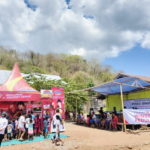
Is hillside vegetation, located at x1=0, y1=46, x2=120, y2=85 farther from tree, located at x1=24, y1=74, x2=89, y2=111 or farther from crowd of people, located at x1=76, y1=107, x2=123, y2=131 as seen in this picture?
crowd of people, located at x1=76, y1=107, x2=123, y2=131

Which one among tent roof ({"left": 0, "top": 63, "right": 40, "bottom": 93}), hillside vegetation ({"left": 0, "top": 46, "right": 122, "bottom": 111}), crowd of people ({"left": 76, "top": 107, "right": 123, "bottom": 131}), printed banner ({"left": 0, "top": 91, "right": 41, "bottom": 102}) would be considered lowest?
crowd of people ({"left": 76, "top": 107, "right": 123, "bottom": 131})

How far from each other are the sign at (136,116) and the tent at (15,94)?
225 inches

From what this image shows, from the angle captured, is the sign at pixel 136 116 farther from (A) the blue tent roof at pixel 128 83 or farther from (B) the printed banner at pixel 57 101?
(B) the printed banner at pixel 57 101

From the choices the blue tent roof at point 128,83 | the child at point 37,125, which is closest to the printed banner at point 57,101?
the child at point 37,125

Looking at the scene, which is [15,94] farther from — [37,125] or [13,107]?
[37,125]

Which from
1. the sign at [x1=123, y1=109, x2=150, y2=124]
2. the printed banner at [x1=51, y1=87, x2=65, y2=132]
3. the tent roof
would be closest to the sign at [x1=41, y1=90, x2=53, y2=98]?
the printed banner at [x1=51, y1=87, x2=65, y2=132]

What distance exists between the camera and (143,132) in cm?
962

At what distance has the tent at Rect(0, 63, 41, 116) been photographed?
9461mm

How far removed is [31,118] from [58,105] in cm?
224

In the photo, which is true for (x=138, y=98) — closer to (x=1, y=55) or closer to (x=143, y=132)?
(x=143, y=132)

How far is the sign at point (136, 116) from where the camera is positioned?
980 centimetres

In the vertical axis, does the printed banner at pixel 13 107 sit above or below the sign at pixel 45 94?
below

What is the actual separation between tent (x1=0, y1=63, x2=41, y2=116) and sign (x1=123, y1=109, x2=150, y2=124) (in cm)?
572

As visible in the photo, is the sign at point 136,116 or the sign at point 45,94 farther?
the sign at point 136,116
